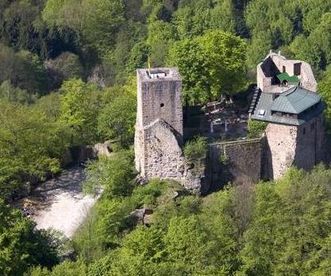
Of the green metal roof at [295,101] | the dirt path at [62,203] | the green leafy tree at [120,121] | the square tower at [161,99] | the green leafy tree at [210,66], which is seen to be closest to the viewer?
the square tower at [161,99]

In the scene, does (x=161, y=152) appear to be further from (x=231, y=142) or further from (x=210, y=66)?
(x=210, y=66)

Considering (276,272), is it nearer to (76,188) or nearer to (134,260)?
(134,260)

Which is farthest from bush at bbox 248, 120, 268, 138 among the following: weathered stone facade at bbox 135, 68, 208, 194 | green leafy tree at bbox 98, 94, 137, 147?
green leafy tree at bbox 98, 94, 137, 147

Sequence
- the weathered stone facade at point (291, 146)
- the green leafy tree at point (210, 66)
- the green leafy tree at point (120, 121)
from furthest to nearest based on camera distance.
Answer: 1. the green leafy tree at point (120, 121)
2. the green leafy tree at point (210, 66)
3. the weathered stone facade at point (291, 146)

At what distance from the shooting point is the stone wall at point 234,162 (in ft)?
147

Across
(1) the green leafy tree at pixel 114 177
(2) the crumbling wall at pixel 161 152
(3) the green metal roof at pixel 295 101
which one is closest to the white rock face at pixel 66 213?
(1) the green leafy tree at pixel 114 177

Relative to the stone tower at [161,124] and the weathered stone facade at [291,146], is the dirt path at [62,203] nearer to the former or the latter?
the stone tower at [161,124]

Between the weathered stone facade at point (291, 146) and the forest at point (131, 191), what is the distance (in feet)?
2.81

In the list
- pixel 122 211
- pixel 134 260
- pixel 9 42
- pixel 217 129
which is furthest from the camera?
pixel 9 42

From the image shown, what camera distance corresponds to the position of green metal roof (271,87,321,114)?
44.0 meters

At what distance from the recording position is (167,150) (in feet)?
144

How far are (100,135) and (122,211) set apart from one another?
932 cm

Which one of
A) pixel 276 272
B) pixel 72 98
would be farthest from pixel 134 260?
pixel 72 98

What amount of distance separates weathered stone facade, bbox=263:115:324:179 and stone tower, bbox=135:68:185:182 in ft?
14.7
